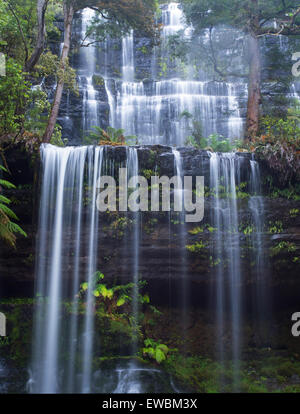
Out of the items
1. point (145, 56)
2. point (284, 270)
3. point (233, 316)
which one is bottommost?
point (233, 316)

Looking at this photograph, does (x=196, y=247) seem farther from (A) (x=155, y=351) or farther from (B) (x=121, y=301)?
(A) (x=155, y=351)

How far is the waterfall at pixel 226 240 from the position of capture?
8.60 meters

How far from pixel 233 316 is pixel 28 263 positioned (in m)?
5.61

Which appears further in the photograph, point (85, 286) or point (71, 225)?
point (71, 225)

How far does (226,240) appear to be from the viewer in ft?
28.2

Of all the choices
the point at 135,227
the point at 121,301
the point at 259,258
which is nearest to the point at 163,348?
the point at 121,301

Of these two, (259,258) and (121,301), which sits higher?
(259,258)

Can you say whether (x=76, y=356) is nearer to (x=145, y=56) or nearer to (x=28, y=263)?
(x=28, y=263)

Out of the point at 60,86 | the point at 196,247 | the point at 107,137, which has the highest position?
the point at 60,86

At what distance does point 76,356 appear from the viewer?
7.18m

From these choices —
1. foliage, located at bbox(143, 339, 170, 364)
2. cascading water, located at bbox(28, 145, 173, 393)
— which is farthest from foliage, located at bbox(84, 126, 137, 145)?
foliage, located at bbox(143, 339, 170, 364)
